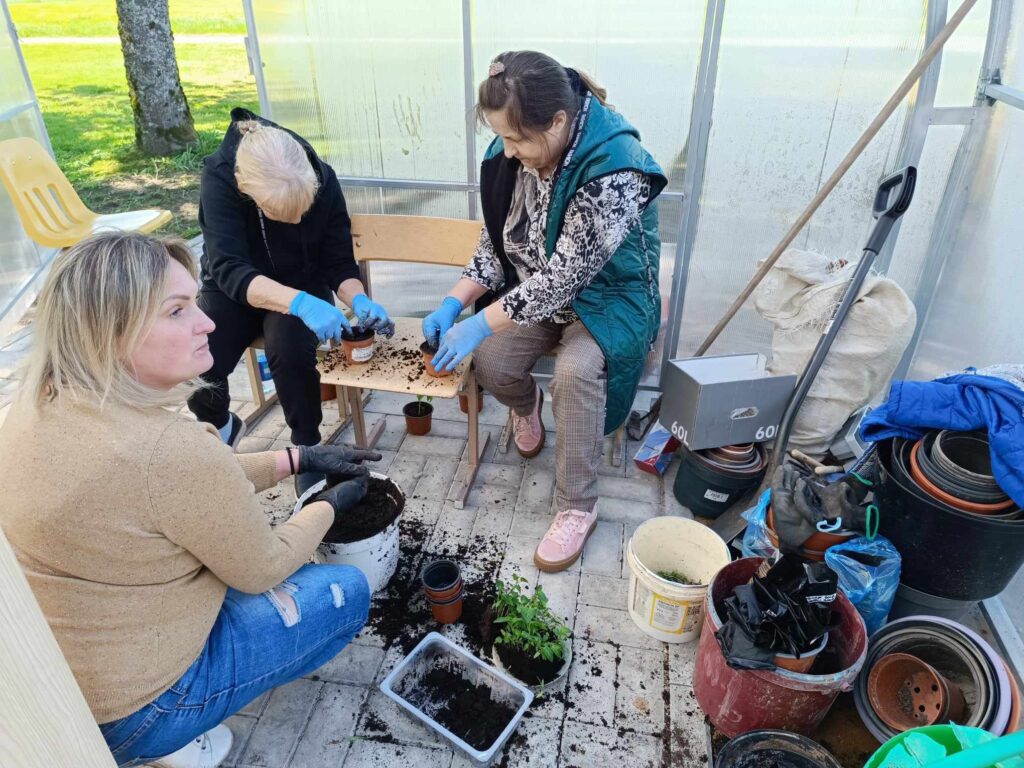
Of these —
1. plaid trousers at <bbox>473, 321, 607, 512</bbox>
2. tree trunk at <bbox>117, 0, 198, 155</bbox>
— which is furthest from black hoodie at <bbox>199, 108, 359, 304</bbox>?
tree trunk at <bbox>117, 0, 198, 155</bbox>

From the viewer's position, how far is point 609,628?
7.77ft

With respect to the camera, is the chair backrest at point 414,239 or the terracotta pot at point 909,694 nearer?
the terracotta pot at point 909,694

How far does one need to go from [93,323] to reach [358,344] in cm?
133

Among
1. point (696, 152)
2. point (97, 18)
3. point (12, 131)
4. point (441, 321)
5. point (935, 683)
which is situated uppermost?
point (97, 18)

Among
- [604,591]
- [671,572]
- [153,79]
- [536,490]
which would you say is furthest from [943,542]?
[153,79]

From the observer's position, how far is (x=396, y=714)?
81.7 inches

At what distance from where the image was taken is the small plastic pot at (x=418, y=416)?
132 inches

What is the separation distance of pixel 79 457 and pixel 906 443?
235 cm

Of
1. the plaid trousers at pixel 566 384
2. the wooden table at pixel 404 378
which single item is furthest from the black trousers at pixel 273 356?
the plaid trousers at pixel 566 384

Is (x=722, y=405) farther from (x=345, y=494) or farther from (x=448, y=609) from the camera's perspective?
(x=345, y=494)

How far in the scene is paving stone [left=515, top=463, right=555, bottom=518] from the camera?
2947mm

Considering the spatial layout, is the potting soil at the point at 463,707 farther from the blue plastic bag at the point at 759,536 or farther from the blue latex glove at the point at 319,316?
the blue latex glove at the point at 319,316

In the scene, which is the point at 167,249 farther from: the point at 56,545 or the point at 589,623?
the point at 589,623

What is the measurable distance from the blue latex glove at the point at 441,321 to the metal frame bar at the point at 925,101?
204 centimetres
